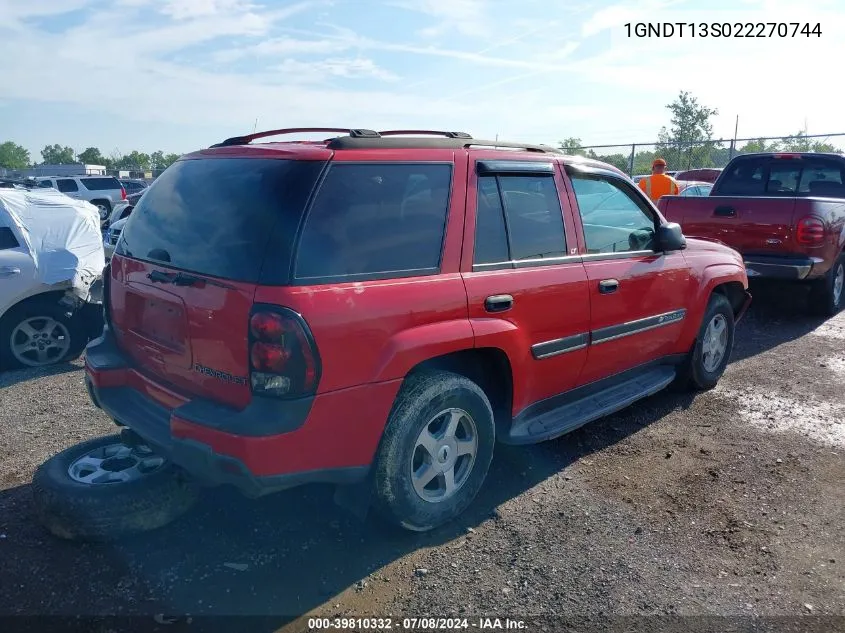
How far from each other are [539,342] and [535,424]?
1.59 ft

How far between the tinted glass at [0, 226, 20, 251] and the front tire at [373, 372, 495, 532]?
179 inches

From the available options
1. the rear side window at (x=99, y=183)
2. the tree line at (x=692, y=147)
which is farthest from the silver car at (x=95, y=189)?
the tree line at (x=692, y=147)

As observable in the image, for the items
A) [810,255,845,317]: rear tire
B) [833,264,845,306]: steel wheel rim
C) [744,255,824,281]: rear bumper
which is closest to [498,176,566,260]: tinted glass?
[744,255,824,281]: rear bumper

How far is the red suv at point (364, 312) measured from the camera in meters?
2.71

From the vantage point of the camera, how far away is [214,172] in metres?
3.21

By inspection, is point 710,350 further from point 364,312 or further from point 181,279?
point 181,279

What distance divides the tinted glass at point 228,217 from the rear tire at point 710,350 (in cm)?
354

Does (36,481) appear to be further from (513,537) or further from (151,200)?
(513,537)

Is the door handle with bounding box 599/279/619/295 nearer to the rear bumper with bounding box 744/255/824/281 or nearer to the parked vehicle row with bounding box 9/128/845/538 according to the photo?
the parked vehicle row with bounding box 9/128/845/538

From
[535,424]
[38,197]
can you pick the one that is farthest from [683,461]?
[38,197]

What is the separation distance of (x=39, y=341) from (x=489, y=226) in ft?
14.7

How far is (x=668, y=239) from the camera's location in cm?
452

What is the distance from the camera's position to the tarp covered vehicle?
573cm

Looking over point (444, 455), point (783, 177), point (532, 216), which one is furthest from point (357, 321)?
point (783, 177)
